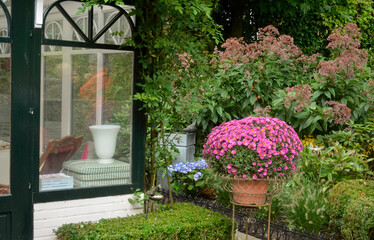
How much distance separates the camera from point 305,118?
7.01m

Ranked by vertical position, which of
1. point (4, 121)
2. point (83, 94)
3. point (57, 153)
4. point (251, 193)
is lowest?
point (251, 193)

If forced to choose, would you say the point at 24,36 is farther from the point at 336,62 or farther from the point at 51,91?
the point at 336,62

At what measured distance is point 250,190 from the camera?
4.47 metres

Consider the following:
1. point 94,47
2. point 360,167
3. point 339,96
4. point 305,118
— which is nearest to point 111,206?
point 94,47

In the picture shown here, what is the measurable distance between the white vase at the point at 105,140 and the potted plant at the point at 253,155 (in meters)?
0.97

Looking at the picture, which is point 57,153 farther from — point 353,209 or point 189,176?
point 353,209

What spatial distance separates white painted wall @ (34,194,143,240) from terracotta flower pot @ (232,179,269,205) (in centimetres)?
109

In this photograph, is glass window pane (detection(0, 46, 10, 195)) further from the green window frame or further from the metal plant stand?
the metal plant stand

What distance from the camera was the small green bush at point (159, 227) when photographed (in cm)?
420

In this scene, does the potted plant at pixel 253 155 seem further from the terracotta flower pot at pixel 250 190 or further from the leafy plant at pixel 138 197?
the leafy plant at pixel 138 197

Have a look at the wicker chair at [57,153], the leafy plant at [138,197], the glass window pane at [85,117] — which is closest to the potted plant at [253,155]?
the leafy plant at [138,197]

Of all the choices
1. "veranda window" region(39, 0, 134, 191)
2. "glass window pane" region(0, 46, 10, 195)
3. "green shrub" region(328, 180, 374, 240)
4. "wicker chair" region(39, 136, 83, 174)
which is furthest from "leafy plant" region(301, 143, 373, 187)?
"glass window pane" region(0, 46, 10, 195)

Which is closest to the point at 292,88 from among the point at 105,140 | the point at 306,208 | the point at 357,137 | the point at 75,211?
the point at 357,137

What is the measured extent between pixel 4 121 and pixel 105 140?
3.20 ft
